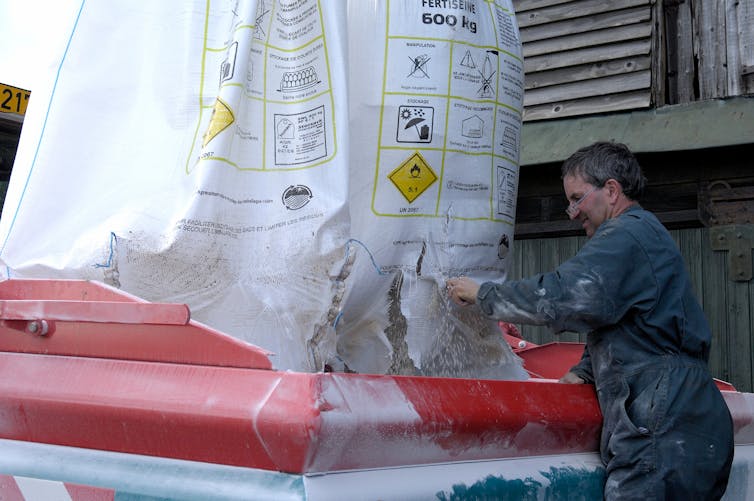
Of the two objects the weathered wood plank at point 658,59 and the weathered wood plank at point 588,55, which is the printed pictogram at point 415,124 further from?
the weathered wood plank at point 588,55

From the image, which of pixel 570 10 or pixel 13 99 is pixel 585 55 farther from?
pixel 13 99

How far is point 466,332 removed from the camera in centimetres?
215

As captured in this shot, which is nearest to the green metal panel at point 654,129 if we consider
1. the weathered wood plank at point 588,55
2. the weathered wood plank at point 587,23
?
the weathered wood plank at point 588,55

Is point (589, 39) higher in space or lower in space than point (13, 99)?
higher

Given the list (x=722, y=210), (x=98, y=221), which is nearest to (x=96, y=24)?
(x=98, y=221)

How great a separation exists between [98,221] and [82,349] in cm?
34

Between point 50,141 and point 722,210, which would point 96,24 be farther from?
point 722,210

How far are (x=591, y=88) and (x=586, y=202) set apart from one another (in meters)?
4.52

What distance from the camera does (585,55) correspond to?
6.49 meters

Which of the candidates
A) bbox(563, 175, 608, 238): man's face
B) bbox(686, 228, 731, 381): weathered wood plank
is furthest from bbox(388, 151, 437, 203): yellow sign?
bbox(686, 228, 731, 381): weathered wood plank

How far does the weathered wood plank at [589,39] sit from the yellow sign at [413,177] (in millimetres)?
4705

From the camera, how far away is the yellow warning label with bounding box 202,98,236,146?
1.82 m

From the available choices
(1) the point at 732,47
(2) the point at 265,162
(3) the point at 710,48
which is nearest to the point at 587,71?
(3) the point at 710,48

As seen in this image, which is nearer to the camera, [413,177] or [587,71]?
[413,177]
